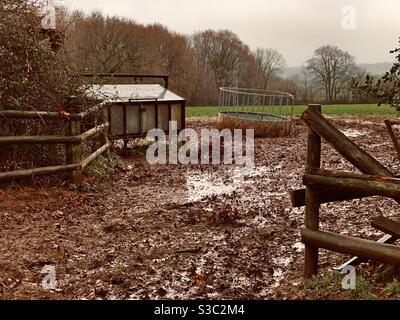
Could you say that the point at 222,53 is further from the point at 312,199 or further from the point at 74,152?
the point at 312,199

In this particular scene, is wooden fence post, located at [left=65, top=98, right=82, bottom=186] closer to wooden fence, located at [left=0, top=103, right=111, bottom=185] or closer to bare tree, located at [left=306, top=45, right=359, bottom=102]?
wooden fence, located at [left=0, top=103, right=111, bottom=185]

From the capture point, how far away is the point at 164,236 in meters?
6.34

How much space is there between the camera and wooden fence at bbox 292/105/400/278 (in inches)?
155

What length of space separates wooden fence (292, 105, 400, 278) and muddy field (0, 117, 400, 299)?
56 cm

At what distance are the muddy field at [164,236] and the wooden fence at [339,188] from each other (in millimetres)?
564

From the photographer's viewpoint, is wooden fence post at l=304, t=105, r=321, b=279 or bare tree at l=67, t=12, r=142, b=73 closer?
wooden fence post at l=304, t=105, r=321, b=279

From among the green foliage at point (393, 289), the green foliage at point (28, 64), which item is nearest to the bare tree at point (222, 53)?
the green foliage at point (28, 64)

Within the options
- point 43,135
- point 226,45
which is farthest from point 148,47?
point 43,135

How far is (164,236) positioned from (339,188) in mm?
2869

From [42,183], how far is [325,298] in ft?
19.9

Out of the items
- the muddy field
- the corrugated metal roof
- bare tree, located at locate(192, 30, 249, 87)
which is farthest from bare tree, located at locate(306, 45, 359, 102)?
the muddy field

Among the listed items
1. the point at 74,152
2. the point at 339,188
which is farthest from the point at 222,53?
the point at 339,188

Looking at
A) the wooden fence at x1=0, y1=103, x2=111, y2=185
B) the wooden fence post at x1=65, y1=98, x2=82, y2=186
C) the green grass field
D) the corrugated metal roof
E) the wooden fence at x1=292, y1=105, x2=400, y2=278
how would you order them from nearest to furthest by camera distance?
1. the wooden fence at x1=292, y1=105, x2=400, y2=278
2. the wooden fence at x1=0, y1=103, x2=111, y2=185
3. the wooden fence post at x1=65, y1=98, x2=82, y2=186
4. the corrugated metal roof
5. the green grass field

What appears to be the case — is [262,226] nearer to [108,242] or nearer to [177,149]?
[108,242]
